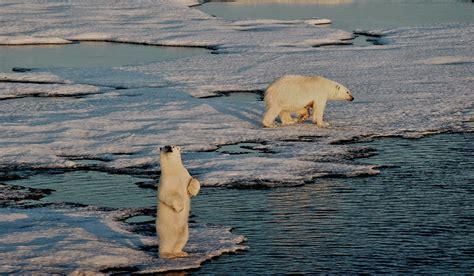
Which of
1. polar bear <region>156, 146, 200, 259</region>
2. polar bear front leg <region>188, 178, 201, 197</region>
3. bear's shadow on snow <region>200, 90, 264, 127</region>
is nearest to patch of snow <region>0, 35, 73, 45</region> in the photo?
bear's shadow on snow <region>200, 90, 264, 127</region>

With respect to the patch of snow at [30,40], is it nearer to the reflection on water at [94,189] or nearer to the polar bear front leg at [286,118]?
the polar bear front leg at [286,118]

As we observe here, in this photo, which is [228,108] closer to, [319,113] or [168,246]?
[319,113]

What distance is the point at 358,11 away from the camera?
1670 inches

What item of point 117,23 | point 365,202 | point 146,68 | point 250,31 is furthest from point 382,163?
point 117,23

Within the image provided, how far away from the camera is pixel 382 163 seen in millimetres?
14227

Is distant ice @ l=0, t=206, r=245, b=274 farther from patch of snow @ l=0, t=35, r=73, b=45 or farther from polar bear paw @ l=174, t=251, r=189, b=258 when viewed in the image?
patch of snow @ l=0, t=35, r=73, b=45

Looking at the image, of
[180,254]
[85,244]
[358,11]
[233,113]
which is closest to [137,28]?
[358,11]

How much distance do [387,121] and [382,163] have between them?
3.20 m

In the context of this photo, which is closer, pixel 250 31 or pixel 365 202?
pixel 365 202

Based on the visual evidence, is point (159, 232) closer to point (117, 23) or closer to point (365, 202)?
point (365, 202)

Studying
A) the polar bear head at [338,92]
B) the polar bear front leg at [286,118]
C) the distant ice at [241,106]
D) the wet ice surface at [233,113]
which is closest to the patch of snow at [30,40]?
the distant ice at [241,106]

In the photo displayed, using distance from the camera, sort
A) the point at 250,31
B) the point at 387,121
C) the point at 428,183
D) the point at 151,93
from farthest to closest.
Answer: the point at 250,31
the point at 151,93
the point at 387,121
the point at 428,183

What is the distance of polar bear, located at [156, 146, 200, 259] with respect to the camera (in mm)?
9328

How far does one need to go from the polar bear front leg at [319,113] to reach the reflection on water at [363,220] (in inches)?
82.6
